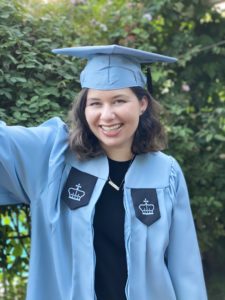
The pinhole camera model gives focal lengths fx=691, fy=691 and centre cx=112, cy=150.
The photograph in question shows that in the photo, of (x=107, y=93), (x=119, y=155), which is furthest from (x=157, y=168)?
(x=107, y=93)

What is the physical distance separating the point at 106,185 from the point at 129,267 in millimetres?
326

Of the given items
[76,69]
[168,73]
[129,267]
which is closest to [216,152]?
[168,73]

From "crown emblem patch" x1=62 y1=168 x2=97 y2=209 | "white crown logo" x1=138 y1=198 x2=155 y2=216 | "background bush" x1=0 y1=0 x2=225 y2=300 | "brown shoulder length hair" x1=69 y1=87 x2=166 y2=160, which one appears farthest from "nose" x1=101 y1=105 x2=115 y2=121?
"background bush" x1=0 y1=0 x2=225 y2=300

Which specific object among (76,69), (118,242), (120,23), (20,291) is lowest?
(20,291)

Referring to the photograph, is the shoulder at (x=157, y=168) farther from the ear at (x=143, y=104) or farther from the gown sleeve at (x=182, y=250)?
the ear at (x=143, y=104)

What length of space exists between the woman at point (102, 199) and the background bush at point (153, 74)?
59cm

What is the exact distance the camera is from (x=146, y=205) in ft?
8.68

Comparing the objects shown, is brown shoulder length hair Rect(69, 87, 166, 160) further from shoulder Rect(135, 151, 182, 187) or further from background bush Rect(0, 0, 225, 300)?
background bush Rect(0, 0, 225, 300)

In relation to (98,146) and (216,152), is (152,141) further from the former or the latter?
(216,152)

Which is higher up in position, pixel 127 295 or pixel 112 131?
pixel 112 131

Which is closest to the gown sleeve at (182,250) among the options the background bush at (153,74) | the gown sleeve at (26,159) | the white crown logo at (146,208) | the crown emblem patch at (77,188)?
the white crown logo at (146,208)

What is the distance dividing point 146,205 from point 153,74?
187 cm

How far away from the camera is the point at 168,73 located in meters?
4.75

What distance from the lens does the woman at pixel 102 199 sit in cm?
255
